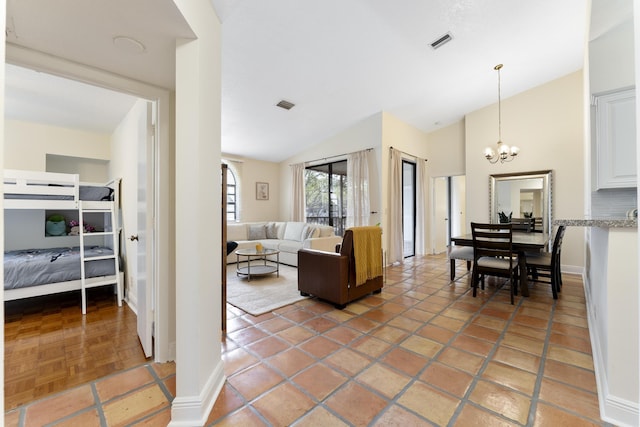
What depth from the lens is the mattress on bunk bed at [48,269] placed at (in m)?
2.68

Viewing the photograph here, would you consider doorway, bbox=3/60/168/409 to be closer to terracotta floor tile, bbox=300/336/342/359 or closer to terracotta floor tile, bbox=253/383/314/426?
terracotta floor tile, bbox=253/383/314/426

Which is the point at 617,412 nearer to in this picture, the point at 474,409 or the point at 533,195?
the point at 474,409

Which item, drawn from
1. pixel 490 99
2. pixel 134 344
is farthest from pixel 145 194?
pixel 490 99

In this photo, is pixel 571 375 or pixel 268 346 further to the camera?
pixel 268 346

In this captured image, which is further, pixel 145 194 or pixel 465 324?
pixel 465 324

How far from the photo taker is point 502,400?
4.97 ft

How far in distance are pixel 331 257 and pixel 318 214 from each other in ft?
11.8

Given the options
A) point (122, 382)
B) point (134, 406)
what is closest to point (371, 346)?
point (134, 406)

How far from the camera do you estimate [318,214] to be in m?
6.52

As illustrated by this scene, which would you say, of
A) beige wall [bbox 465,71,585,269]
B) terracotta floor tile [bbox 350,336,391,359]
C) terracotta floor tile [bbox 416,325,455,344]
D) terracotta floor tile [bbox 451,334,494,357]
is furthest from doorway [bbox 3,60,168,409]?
beige wall [bbox 465,71,585,269]

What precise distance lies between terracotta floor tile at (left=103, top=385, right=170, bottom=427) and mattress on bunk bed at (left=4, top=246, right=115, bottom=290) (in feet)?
7.18

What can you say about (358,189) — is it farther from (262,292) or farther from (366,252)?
(262,292)

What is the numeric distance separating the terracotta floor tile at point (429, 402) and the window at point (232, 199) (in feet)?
18.9

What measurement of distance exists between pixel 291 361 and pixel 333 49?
331 cm
